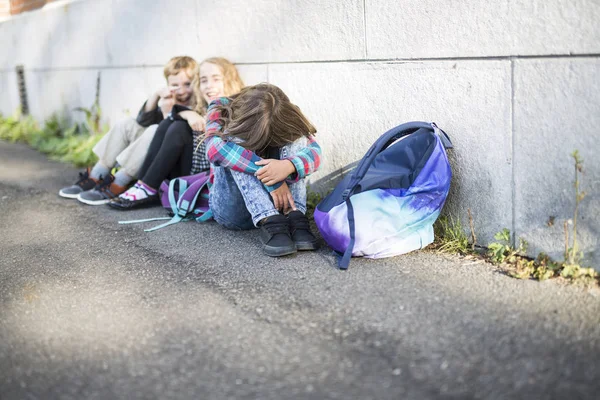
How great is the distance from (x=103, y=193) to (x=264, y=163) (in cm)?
204

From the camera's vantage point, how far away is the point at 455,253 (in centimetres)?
346

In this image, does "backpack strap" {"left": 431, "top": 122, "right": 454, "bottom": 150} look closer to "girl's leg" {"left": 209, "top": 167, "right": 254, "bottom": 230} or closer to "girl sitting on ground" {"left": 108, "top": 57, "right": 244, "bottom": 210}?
"girl's leg" {"left": 209, "top": 167, "right": 254, "bottom": 230}

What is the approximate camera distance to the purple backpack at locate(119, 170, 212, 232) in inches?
174

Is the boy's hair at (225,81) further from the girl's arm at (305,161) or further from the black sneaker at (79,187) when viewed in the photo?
the black sneaker at (79,187)

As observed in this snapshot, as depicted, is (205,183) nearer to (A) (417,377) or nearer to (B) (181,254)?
(B) (181,254)

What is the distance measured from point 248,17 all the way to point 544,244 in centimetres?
290

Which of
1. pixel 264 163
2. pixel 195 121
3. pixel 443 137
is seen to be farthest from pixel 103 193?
pixel 443 137

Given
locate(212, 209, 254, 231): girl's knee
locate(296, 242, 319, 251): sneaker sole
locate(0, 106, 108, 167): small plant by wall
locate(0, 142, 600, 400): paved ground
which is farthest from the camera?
locate(0, 106, 108, 167): small plant by wall

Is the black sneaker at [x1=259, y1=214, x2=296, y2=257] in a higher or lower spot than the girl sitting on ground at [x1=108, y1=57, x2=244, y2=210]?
lower

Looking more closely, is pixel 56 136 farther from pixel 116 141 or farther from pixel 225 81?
pixel 225 81

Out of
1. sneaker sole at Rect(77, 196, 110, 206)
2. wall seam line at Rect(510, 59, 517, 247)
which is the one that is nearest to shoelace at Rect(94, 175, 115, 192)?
sneaker sole at Rect(77, 196, 110, 206)

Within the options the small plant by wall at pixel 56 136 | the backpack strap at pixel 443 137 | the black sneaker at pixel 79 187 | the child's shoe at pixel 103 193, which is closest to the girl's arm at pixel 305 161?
the backpack strap at pixel 443 137

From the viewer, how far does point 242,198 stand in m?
4.02

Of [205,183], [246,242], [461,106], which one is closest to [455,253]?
[461,106]
